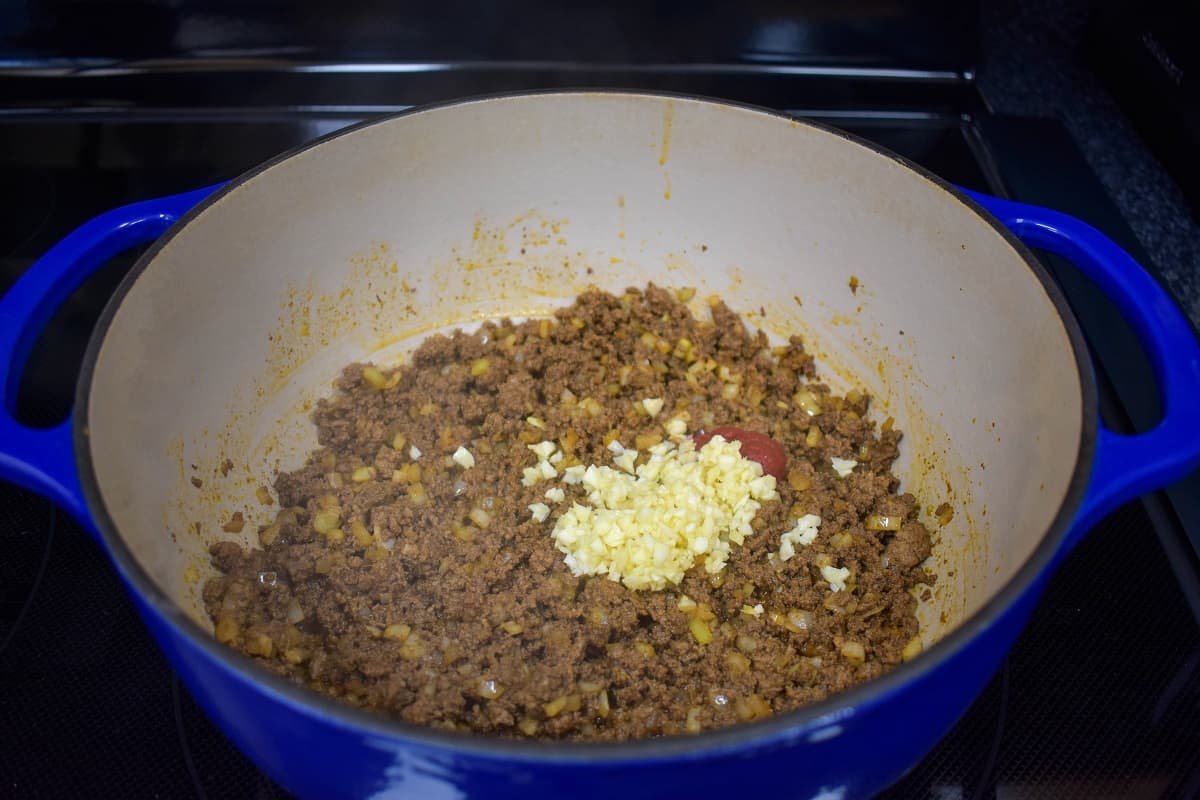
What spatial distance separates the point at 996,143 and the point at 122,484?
1.42 m

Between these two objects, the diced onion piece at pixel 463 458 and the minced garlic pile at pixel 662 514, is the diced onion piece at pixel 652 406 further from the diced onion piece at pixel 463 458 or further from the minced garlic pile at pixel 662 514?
the diced onion piece at pixel 463 458

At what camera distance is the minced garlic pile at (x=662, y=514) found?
1.21 metres

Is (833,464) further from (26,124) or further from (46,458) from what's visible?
(26,124)

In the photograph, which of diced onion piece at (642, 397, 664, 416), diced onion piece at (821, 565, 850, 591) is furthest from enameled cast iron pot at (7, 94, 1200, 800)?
diced onion piece at (642, 397, 664, 416)

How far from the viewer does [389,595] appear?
1.20m

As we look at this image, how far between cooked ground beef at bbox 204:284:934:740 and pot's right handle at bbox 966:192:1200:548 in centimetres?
37

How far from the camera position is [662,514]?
123 centimetres

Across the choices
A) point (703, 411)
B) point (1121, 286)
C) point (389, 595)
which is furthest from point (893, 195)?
point (389, 595)

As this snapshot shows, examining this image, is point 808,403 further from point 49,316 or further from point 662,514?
point 49,316

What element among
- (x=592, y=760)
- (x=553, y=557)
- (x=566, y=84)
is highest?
(x=566, y=84)

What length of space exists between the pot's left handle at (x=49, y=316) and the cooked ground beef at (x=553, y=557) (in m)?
0.32

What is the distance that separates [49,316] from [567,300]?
0.80 metres

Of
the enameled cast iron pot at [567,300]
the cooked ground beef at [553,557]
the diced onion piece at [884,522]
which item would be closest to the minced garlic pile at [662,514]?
the cooked ground beef at [553,557]

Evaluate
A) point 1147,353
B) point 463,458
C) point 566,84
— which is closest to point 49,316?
point 463,458
